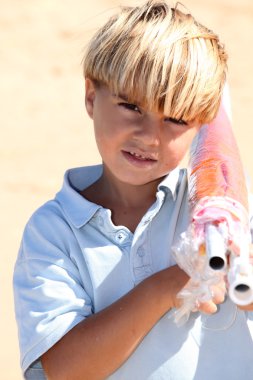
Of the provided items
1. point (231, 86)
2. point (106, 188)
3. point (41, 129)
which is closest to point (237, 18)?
point (231, 86)

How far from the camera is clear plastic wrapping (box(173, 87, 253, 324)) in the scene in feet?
7.49

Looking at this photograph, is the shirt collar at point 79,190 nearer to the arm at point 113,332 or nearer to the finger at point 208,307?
the arm at point 113,332

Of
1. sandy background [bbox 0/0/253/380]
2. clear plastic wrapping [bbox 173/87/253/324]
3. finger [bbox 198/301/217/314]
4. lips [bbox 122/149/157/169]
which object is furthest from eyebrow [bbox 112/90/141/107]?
sandy background [bbox 0/0/253/380]

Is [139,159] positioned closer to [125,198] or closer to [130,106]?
[130,106]

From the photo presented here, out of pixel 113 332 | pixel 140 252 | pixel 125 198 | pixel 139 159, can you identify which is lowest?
pixel 113 332

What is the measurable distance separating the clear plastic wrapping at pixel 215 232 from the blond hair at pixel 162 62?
14 centimetres

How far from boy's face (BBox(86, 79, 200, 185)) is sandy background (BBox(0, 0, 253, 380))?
2520mm

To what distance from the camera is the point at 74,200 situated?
114 inches

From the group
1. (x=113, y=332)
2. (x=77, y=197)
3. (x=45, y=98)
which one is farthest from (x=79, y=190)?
(x=45, y=98)

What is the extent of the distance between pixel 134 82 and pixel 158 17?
221 millimetres

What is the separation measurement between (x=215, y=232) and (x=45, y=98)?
18.5 ft

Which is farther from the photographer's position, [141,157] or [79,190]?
[79,190]

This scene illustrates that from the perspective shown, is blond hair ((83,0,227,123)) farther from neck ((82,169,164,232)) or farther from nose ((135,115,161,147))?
neck ((82,169,164,232))

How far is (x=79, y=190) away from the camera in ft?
9.89
